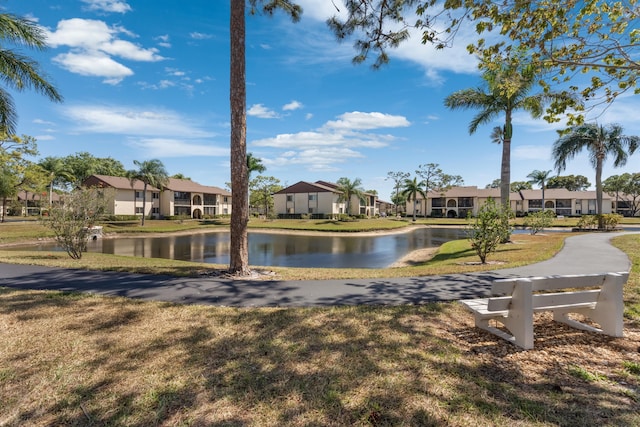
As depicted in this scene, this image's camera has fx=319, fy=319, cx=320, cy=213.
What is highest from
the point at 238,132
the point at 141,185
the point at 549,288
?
the point at 141,185

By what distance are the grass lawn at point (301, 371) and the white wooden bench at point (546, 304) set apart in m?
0.20

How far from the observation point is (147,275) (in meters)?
8.98

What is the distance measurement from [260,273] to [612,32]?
401 inches

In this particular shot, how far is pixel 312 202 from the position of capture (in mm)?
67375

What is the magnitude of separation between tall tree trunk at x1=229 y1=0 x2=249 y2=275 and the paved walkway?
1.30 m

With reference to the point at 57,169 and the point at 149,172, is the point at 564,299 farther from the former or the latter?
the point at 57,169

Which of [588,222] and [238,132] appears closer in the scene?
[238,132]

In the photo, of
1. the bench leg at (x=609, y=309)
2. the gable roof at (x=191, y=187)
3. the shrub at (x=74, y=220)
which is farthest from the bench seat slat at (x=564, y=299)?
the gable roof at (x=191, y=187)

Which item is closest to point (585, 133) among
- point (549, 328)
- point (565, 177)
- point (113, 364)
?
point (549, 328)

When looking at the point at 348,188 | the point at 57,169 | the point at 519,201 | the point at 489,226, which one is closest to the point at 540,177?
the point at 519,201

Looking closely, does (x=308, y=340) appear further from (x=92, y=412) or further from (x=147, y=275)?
(x=147, y=275)

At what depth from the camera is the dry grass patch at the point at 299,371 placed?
2980 millimetres

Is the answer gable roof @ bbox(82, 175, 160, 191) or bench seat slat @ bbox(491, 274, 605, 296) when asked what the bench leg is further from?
gable roof @ bbox(82, 175, 160, 191)

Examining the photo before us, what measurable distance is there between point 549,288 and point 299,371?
3.55 m
